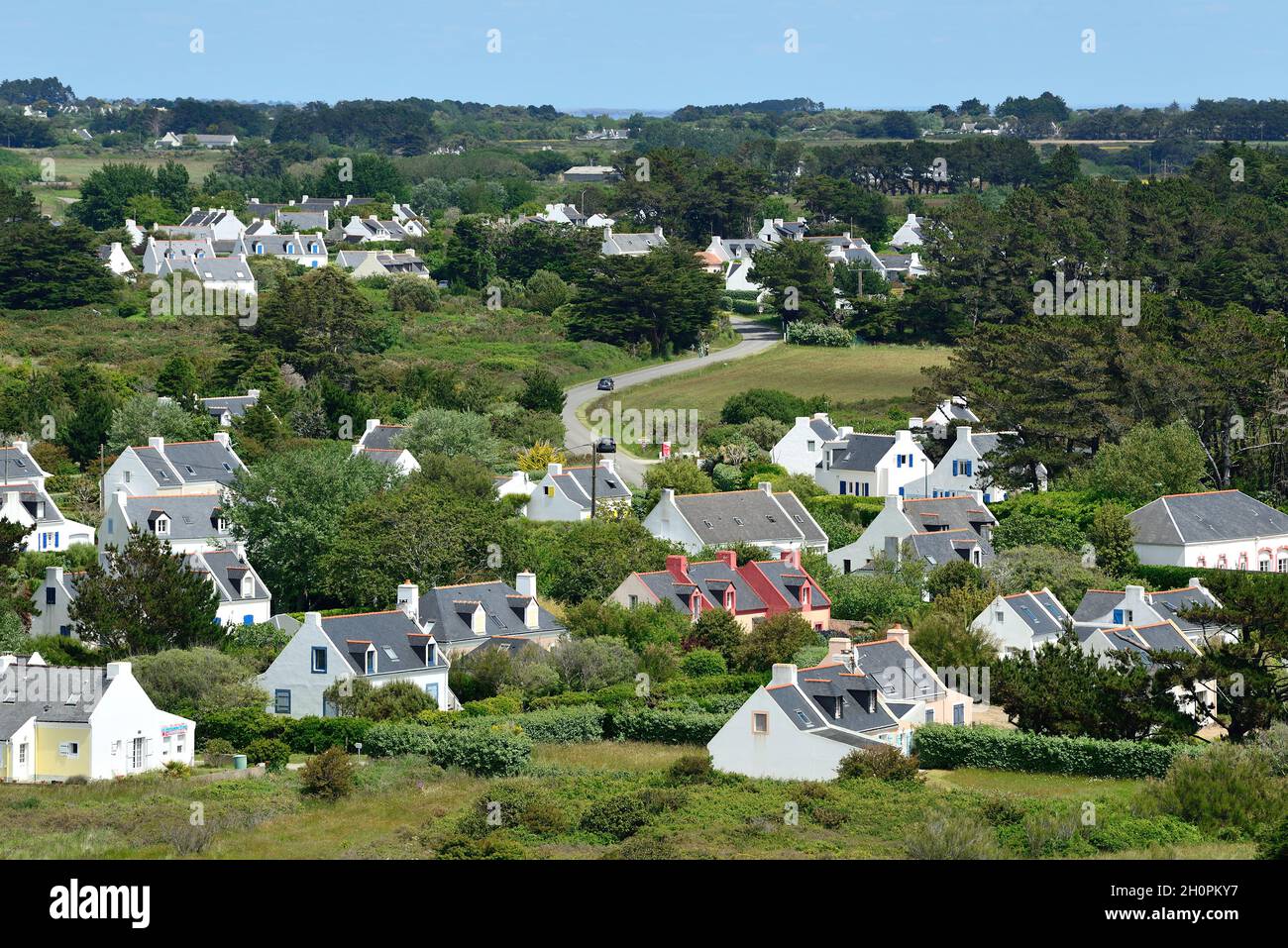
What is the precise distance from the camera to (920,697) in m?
51.2

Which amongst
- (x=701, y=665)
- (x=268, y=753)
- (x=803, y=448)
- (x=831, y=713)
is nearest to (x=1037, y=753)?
(x=831, y=713)

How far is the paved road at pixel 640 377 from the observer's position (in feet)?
283

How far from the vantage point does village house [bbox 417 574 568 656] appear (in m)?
57.2

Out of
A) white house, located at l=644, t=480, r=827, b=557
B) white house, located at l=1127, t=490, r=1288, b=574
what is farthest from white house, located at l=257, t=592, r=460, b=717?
white house, located at l=1127, t=490, r=1288, b=574

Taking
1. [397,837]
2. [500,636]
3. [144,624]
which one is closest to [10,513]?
[144,624]

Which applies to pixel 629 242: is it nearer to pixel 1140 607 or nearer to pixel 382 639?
pixel 1140 607

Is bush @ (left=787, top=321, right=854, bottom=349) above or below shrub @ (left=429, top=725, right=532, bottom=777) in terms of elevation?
above

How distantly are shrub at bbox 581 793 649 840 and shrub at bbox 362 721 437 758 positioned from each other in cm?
696

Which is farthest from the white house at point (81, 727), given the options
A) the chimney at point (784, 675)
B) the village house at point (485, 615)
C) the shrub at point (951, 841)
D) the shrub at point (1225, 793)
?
the shrub at point (1225, 793)

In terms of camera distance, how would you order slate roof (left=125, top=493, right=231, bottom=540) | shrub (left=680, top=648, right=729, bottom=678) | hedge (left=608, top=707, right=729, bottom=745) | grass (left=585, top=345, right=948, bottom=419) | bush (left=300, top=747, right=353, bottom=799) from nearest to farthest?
bush (left=300, top=747, right=353, bottom=799)
hedge (left=608, top=707, right=729, bottom=745)
shrub (left=680, top=648, right=729, bottom=678)
slate roof (left=125, top=493, right=231, bottom=540)
grass (left=585, top=345, right=948, bottom=419)

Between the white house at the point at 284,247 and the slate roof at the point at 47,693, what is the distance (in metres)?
91.9

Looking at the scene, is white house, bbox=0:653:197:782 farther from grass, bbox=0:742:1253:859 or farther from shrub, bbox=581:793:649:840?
shrub, bbox=581:793:649:840
